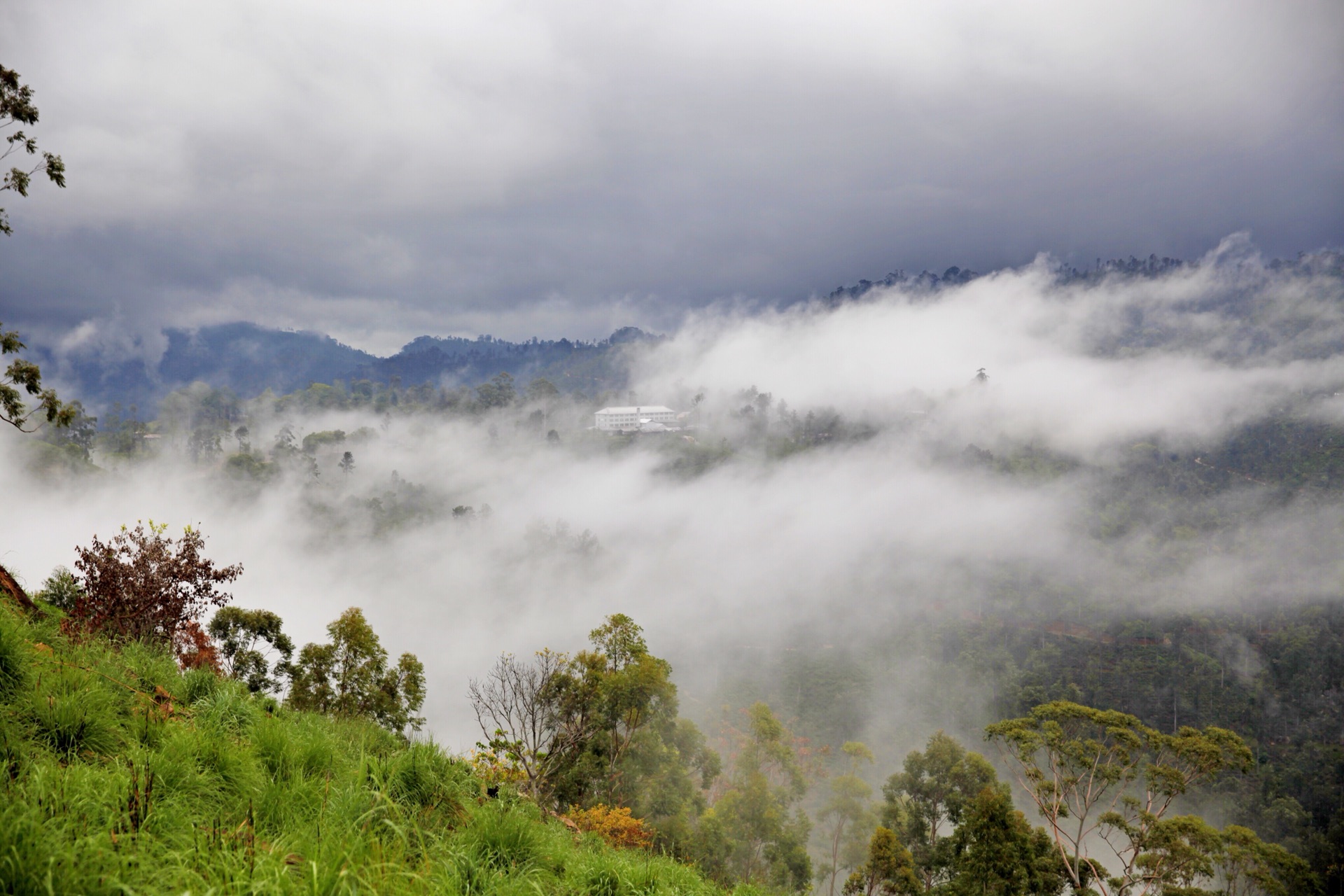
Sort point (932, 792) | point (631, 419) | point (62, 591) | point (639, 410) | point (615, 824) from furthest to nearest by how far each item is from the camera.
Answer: point (639, 410) < point (631, 419) < point (932, 792) < point (615, 824) < point (62, 591)

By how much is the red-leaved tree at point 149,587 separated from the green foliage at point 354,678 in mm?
9267

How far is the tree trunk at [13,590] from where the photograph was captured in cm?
884

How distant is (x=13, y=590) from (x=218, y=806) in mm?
8395

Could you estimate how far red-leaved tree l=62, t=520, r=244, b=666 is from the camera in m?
11.5

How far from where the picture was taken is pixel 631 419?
176 meters

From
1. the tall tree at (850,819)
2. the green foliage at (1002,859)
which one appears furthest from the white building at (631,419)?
the green foliage at (1002,859)

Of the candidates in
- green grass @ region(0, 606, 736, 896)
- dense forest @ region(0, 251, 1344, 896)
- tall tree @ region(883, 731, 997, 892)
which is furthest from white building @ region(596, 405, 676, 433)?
green grass @ region(0, 606, 736, 896)

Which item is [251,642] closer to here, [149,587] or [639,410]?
[149,587]

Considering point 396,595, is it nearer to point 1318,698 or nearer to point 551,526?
point 551,526

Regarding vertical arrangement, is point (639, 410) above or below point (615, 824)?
above

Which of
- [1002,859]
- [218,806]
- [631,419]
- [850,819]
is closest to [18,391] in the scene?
[218,806]

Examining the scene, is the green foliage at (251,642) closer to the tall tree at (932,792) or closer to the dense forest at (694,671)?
the dense forest at (694,671)

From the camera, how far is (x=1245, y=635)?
7812cm

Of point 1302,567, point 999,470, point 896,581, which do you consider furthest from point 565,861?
point 999,470
